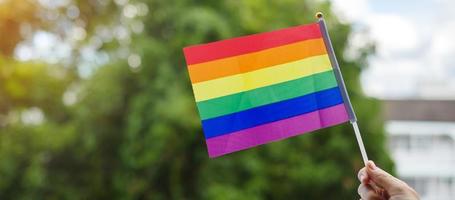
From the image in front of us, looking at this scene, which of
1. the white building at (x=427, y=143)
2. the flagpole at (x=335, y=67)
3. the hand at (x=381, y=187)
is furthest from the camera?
the white building at (x=427, y=143)

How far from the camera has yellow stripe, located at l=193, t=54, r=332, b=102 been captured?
1.76 m

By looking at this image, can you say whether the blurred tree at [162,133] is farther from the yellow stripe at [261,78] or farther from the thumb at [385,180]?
the thumb at [385,180]

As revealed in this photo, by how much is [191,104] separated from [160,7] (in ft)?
3.65

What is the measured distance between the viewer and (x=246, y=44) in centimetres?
179

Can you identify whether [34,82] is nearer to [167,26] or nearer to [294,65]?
[167,26]

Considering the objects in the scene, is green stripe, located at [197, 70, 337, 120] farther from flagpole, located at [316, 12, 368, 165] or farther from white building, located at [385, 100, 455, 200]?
white building, located at [385, 100, 455, 200]

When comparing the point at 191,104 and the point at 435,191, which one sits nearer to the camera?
the point at 191,104

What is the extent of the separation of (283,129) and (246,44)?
207 millimetres

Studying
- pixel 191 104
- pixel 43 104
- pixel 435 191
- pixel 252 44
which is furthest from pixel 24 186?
pixel 435 191

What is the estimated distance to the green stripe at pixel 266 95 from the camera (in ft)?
5.75

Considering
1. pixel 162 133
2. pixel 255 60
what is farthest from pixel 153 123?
pixel 255 60

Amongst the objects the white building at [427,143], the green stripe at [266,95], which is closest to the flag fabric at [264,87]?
the green stripe at [266,95]

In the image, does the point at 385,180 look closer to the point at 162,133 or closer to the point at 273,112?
the point at 273,112

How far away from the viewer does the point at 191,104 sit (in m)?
7.93
